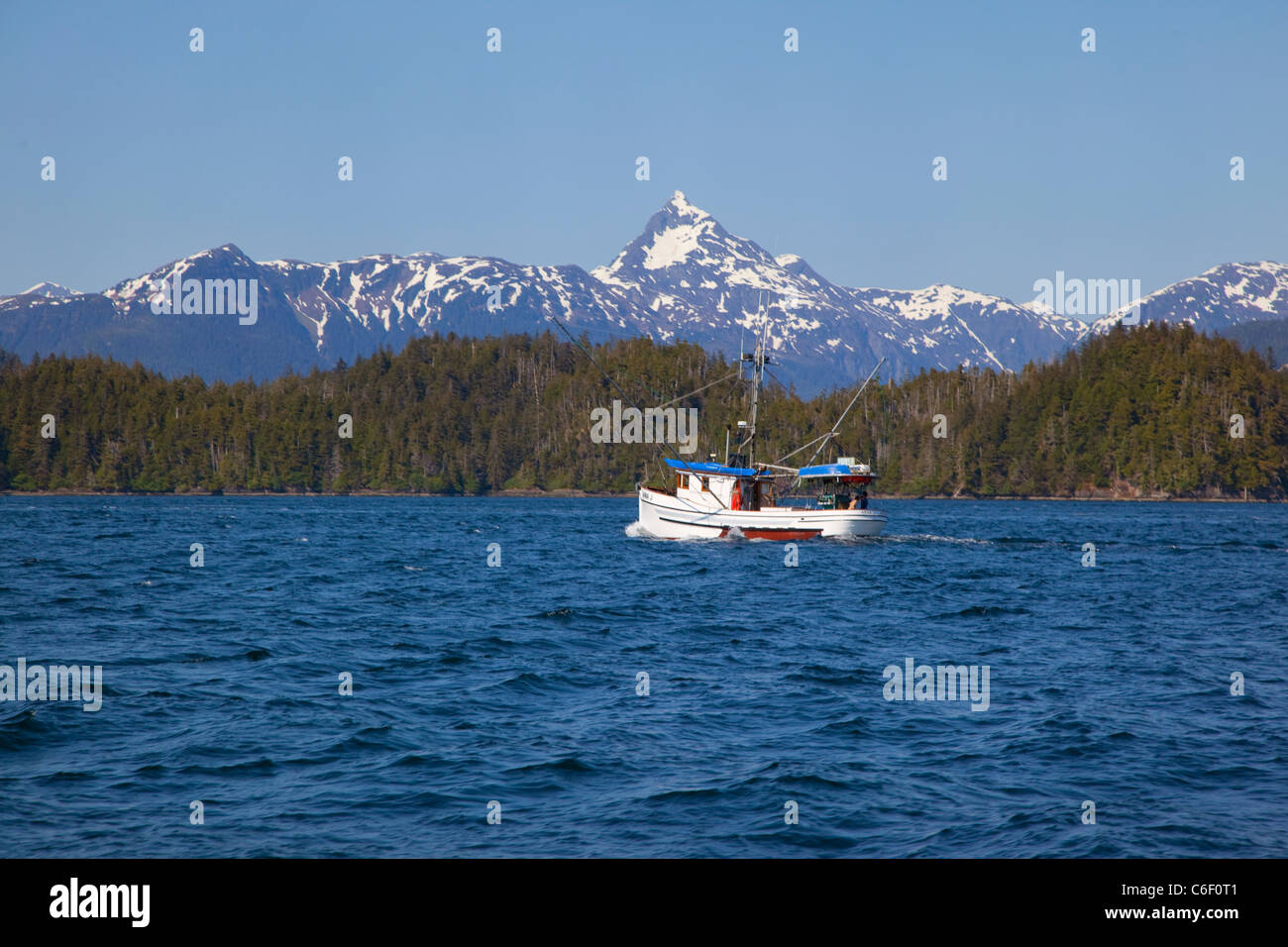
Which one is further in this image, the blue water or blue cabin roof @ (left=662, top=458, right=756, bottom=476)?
blue cabin roof @ (left=662, top=458, right=756, bottom=476)

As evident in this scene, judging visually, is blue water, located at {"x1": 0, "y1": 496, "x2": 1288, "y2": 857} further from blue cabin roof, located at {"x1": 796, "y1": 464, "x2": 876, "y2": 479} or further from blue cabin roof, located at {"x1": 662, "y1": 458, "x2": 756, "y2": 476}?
blue cabin roof, located at {"x1": 796, "y1": 464, "x2": 876, "y2": 479}

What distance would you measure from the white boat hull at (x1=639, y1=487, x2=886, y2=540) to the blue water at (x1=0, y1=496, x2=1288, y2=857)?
2399cm

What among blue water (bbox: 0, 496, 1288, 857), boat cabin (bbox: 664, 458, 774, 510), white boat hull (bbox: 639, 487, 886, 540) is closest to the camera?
blue water (bbox: 0, 496, 1288, 857)

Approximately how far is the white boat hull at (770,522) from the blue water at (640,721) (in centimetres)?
2399

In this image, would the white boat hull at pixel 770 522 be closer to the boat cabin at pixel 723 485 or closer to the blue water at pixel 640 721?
the boat cabin at pixel 723 485

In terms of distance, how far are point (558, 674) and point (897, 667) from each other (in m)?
7.79

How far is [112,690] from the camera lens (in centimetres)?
2195

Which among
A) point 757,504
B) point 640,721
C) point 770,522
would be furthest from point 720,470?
point 640,721

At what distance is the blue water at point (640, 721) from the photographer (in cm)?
1373

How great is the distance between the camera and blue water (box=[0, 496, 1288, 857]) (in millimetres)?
13727

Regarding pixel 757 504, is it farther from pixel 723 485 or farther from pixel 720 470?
pixel 720 470

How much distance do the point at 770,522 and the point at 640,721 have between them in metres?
51.8

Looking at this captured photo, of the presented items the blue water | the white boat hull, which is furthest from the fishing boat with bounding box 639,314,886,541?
the blue water

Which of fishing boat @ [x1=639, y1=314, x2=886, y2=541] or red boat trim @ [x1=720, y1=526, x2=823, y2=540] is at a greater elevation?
fishing boat @ [x1=639, y1=314, x2=886, y2=541]
